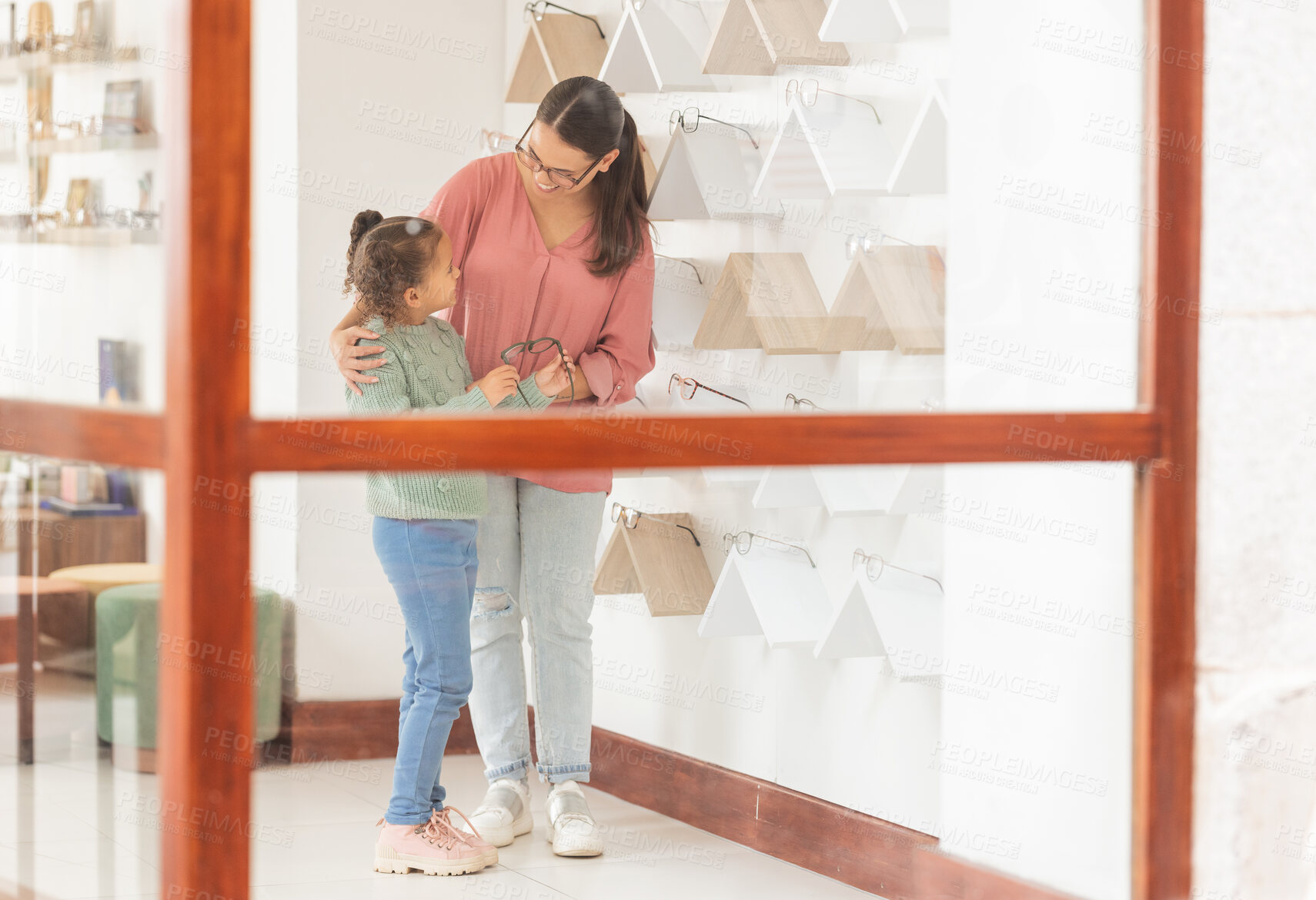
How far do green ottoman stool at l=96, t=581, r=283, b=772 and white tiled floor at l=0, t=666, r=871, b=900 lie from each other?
2cm

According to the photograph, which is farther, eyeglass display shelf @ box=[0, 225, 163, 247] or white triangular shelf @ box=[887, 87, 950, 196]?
white triangular shelf @ box=[887, 87, 950, 196]

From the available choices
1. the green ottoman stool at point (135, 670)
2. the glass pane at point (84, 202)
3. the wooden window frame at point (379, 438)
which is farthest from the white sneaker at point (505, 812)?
the glass pane at point (84, 202)

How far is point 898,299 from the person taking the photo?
1177mm

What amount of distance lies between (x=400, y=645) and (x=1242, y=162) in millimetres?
830

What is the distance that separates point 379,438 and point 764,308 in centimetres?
61

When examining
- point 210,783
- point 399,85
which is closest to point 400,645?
point 210,783

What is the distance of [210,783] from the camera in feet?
2.51

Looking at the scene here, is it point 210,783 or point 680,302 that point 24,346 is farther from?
point 680,302

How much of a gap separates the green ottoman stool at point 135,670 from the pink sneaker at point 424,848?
27 cm

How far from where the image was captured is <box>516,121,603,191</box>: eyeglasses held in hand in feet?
3.82

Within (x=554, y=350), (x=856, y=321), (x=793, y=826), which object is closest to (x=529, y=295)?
(x=554, y=350)

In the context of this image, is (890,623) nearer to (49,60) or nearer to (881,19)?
(881,19)

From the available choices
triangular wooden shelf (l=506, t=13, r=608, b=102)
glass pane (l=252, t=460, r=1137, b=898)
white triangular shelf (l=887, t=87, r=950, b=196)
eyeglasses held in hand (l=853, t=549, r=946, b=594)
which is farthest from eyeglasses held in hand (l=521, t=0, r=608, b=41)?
eyeglasses held in hand (l=853, t=549, r=946, b=594)

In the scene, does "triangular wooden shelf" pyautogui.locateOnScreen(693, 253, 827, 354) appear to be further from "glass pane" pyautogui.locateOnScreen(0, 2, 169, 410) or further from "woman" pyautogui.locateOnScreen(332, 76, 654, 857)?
"glass pane" pyautogui.locateOnScreen(0, 2, 169, 410)
